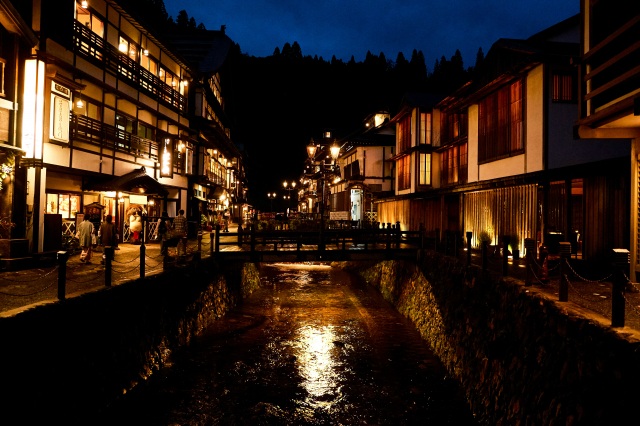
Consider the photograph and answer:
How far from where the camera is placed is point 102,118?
19.2 m

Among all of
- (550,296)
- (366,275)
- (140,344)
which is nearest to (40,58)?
(140,344)

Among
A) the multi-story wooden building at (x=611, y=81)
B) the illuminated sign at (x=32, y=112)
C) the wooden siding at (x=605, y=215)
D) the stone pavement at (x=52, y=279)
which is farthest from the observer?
the illuminated sign at (x=32, y=112)

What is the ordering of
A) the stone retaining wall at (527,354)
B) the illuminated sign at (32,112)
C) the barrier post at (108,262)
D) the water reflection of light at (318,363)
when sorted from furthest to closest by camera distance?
the illuminated sign at (32,112), the water reflection of light at (318,363), the barrier post at (108,262), the stone retaining wall at (527,354)

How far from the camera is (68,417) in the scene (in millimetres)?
7535

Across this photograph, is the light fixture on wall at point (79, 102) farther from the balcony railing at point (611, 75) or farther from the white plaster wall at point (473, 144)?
the white plaster wall at point (473, 144)

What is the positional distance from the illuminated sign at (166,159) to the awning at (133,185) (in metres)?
3.17

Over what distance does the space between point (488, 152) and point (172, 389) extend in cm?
1802

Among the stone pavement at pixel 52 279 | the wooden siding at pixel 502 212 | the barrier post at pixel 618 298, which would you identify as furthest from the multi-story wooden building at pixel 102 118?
the wooden siding at pixel 502 212

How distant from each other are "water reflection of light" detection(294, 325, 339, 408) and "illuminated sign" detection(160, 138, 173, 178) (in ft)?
50.2

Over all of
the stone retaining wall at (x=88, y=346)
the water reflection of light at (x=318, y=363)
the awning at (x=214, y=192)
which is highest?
the awning at (x=214, y=192)

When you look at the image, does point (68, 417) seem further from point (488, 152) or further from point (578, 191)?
point (578, 191)

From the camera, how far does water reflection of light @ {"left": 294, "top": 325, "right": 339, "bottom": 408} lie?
10.6 metres

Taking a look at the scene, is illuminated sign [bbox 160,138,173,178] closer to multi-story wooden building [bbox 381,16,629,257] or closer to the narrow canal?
the narrow canal

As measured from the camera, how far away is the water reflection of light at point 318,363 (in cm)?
1062
